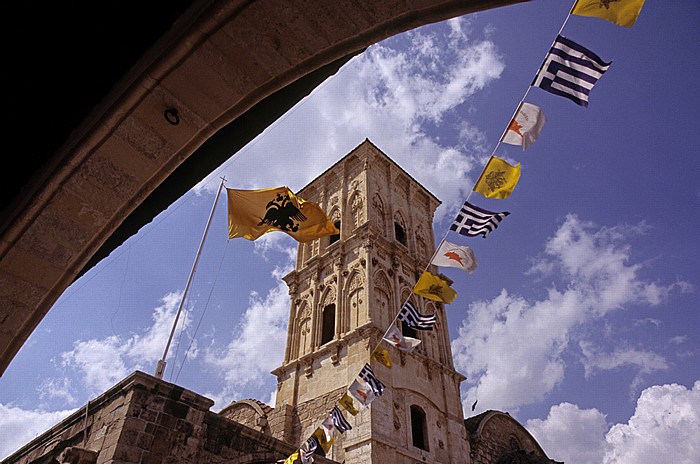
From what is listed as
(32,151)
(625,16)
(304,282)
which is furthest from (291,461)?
(304,282)

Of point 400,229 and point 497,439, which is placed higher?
point 400,229

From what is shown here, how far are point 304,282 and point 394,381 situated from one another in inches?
271

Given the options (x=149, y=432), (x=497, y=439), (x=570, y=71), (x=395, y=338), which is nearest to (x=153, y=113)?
(x=570, y=71)

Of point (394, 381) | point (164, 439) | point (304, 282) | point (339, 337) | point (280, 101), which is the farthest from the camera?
point (304, 282)

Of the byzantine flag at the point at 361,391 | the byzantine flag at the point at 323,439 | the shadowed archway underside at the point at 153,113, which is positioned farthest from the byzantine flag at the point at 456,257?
the shadowed archway underside at the point at 153,113

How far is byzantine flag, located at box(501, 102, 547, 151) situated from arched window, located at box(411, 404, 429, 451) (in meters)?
11.5

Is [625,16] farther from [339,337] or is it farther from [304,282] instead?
[304,282]

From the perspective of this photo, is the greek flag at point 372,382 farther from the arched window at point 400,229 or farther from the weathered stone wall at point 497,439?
the arched window at point 400,229

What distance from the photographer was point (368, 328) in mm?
15258

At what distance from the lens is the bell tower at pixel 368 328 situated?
14.0 meters

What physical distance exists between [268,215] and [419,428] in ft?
33.0

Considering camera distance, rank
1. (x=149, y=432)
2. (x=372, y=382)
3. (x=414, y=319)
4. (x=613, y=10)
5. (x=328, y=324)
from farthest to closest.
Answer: (x=328, y=324)
(x=372, y=382)
(x=414, y=319)
(x=149, y=432)
(x=613, y=10)

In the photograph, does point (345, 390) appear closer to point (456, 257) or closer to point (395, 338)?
point (395, 338)

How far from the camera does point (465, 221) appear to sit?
652 cm
